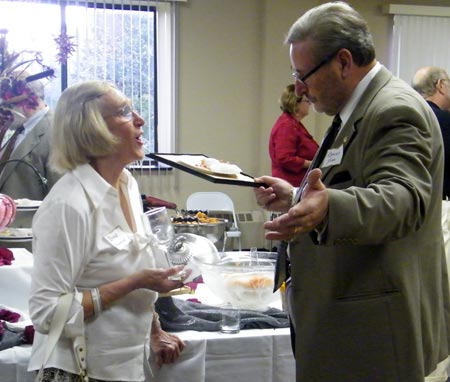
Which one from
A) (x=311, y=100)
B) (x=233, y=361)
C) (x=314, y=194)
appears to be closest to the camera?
(x=314, y=194)

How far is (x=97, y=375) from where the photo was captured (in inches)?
54.4

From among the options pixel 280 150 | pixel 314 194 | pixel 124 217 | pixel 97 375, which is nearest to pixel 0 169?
pixel 124 217

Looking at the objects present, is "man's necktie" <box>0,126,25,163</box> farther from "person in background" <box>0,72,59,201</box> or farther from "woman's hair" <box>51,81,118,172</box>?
"person in background" <box>0,72,59,201</box>

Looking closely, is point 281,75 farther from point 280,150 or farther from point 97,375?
point 97,375

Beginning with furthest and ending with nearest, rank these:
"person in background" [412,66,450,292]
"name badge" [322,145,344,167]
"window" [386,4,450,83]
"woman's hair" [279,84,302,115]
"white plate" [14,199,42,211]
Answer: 1. "window" [386,4,450,83]
2. "woman's hair" [279,84,302,115]
3. "person in background" [412,66,450,292]
4. "white plate" [14,199,42,211]
5. "name badge" [322,145,344,167]

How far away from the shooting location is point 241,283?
183cm

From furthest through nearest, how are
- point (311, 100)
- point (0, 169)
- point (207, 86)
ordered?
point (207, 86)
point (0, 169)
point (311, 100)

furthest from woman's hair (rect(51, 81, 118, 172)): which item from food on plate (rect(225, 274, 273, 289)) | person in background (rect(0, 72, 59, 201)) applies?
person in background (rect(0, 72, 59, 201))

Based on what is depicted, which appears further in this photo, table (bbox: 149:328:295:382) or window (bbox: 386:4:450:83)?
window (bbox: 386:4:450:83)

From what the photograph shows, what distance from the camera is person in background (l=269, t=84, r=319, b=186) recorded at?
13.2 ft

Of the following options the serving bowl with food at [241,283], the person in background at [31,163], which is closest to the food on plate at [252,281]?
the serving bowl with food at [241,283]

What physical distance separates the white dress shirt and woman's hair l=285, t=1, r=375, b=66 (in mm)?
614

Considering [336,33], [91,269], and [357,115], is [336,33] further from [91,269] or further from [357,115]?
Answer: [91,269]

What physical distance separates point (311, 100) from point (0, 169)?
122 centimetres
